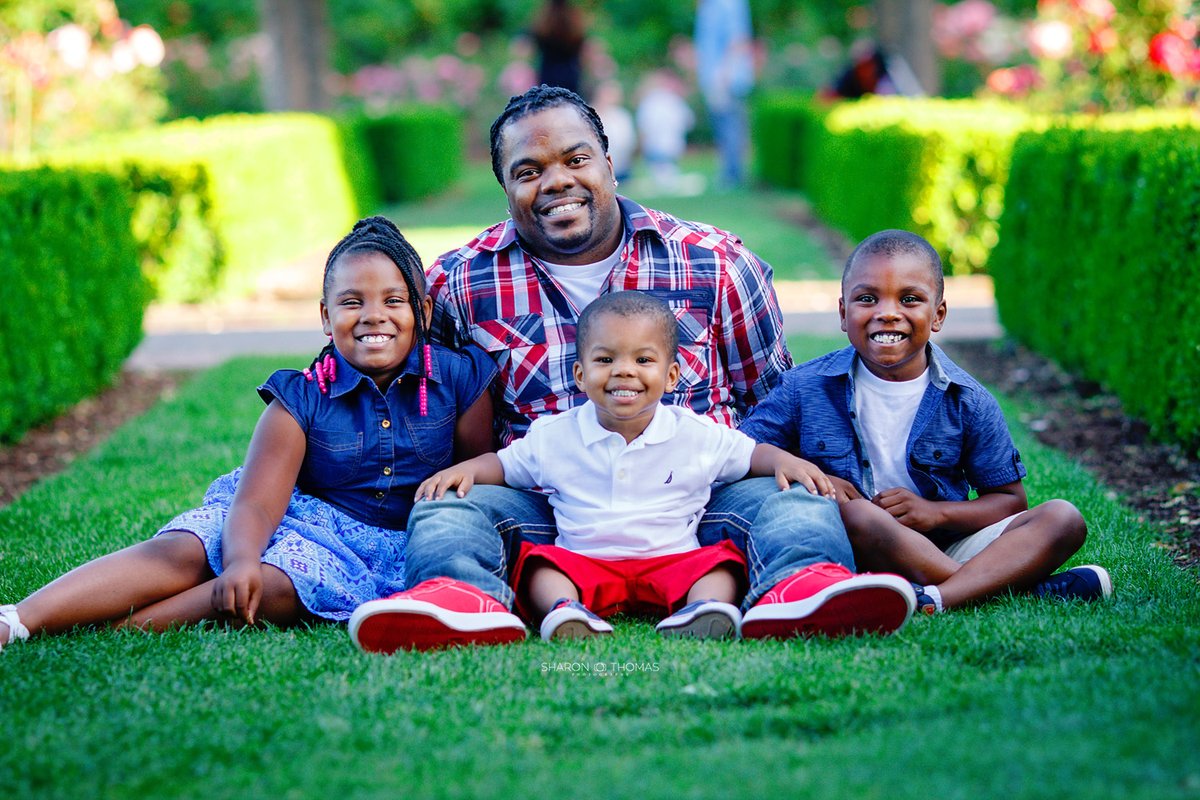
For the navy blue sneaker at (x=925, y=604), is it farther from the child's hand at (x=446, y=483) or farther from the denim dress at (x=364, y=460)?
the denim dress at (x=364, y=460)

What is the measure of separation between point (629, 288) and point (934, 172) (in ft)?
20.1

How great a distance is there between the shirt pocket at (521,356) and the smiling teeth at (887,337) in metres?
1.02

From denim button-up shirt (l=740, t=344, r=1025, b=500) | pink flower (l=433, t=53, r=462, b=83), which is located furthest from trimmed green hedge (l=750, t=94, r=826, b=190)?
denim button-up shirt (l=740, t=344, r=1025, b=500)

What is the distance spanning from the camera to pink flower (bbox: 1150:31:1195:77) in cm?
955

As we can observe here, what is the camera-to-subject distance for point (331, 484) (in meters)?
4.10

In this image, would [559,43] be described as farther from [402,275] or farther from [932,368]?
[932,368]

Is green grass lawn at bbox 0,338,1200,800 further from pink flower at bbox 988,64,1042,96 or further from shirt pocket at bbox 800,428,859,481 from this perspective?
pink flower at bbox 988,64,1042,96

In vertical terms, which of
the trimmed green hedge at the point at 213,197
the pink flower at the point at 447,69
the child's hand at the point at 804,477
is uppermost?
the pink flower at the point at 447,69

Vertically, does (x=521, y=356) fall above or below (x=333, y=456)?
above

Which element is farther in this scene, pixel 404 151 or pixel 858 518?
pixel 404 151

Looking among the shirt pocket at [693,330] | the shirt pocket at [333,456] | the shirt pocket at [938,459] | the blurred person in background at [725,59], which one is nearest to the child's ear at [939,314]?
the shirt pocket at [938,459]

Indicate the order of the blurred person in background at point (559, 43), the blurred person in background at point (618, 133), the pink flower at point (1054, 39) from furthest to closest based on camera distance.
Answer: the blurred person in background at point (618, 133)
the blurred person in background at point (559, 43)
the pink flower at point (1054, 39)

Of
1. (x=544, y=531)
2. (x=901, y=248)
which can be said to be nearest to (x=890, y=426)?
(x=901, y=248)

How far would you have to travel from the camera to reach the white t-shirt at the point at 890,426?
404cm
